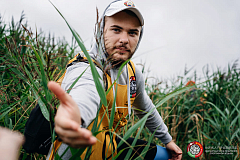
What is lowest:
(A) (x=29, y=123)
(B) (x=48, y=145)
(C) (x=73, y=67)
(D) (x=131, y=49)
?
(B) (x=48, y=145)

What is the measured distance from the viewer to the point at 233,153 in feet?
5.83

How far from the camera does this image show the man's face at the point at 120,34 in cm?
111

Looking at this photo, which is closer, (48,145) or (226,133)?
(48,145)

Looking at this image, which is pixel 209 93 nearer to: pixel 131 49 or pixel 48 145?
pixel 131 49

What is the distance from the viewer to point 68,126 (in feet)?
1.17

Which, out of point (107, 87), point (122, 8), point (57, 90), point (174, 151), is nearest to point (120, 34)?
point (122, 8)

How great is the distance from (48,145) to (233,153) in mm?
1959

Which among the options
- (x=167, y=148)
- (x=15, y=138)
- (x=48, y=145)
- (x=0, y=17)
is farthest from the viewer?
(x=0, y=17)

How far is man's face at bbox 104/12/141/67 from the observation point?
1.11 metres

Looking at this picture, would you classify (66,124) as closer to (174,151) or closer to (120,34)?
(120,34)

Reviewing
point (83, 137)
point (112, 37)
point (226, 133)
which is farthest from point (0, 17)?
point (226, 133)

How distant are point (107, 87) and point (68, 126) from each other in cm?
62

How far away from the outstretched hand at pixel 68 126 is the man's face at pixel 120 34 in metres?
0.72

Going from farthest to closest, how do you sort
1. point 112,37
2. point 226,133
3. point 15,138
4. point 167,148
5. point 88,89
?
1. point 226,133
2. point 167,148
3. point 112,37
4. point 88,89
5. point 15,138
